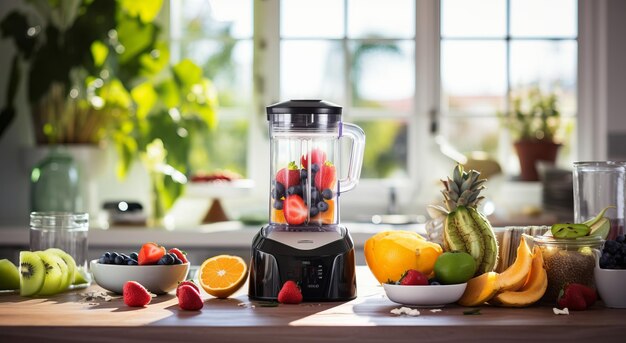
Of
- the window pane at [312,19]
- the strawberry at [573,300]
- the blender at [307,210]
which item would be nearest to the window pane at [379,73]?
the window pane at [312,19]

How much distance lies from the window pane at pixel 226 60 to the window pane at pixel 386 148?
0.56 metres

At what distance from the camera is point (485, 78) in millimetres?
4227

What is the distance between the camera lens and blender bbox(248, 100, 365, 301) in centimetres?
165

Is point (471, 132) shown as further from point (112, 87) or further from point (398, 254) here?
point (398, 254)

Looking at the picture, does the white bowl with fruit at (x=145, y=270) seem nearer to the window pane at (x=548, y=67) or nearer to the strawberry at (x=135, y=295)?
the strawberry at (x=135, y=295)

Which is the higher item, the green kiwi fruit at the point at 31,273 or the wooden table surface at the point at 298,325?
the green kiwi fruit at the point at 31,273

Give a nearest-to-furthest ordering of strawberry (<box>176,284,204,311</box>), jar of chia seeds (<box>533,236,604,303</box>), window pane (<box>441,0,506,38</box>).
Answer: strawberry (<box>176,284,204,311</box>) < jar of chia seeds (<box>533,236,604,303</box>) < window pane (<box>441,0,506,38</box>)

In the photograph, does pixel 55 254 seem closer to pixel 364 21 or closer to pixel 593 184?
pixel 593 184

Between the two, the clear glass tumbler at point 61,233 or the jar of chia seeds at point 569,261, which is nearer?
the jar of chia seeds at point 569,261

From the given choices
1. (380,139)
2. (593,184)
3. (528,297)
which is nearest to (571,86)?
(380,139)

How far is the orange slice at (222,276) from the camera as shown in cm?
168

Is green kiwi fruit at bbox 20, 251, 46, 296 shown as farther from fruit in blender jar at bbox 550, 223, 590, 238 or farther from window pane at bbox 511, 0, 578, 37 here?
window pane at bbox 511, 0, 578, 37

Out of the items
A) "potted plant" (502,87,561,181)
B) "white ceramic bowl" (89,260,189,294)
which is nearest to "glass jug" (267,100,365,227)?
"white ceramic bowl" (89,260,189,294)

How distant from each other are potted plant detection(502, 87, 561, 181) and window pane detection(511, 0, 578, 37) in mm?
269
